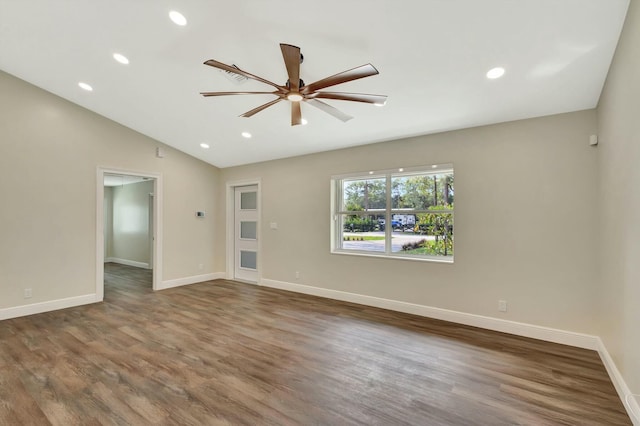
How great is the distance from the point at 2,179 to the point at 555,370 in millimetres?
6678

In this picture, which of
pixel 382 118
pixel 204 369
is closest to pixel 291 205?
pixel 382 118

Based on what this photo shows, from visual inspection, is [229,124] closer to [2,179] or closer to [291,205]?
[291,205]

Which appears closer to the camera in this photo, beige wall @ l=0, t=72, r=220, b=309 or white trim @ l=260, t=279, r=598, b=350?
white trim @ l=260, t=279, r=598, b=350

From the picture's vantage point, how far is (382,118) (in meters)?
3.64

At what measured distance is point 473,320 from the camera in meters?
3.58

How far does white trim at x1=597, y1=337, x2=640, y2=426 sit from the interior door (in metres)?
5.12

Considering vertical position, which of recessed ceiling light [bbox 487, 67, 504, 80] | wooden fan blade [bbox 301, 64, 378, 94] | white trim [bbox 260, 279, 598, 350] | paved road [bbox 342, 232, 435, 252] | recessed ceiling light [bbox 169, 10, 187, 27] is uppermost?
recessed ceiling light [bbox 169, 10, 187, 27]

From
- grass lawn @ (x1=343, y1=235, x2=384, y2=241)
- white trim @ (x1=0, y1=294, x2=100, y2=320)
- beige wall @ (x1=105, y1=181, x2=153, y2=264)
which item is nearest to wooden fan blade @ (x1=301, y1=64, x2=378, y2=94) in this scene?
grass lawn @ (x1=343, y1=235, x2=384, y2=241)

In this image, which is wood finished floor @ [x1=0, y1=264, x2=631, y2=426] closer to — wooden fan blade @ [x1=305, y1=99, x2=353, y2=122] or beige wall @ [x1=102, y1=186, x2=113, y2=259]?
wooden fan blade @ [x1=305, y1=99, x2=353, y2=122]

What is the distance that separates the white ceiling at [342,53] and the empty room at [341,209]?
0.02 meters

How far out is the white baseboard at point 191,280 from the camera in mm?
5543

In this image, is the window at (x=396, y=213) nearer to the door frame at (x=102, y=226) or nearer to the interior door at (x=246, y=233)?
the interior door at (x=246, y=233)

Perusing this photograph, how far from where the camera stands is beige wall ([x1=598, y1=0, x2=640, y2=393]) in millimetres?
1841

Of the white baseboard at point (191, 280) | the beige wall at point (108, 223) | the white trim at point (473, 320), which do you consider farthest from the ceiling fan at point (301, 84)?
the beige wall at point (108, 223)
